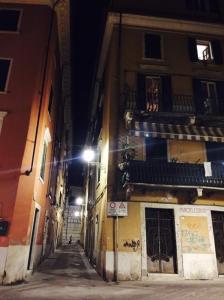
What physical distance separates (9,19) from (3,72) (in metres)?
3.62

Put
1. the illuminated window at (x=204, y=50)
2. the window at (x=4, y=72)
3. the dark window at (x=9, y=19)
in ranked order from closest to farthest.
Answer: the window at (x=4, y=72) < the dark window at (x=9, y=19) < the illuminated window at (x=204, y=50)

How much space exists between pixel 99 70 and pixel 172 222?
1267cm

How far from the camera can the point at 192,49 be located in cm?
1644

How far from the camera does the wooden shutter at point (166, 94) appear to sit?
48.1 feet

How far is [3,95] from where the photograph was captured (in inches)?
484

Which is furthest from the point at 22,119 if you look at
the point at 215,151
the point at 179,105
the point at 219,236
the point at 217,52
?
the point at 217,52

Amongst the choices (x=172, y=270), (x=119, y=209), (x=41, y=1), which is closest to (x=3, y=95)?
(x=41, y=1)

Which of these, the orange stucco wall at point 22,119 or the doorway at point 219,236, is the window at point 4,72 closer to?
the orange stucco wall at point 22,119

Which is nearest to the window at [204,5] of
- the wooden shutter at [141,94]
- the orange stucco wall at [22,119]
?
the wooden shutter at [141,94]

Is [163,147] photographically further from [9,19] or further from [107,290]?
[9,19]

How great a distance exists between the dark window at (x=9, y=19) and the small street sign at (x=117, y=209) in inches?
409

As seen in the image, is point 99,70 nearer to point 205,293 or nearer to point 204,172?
point 204,172

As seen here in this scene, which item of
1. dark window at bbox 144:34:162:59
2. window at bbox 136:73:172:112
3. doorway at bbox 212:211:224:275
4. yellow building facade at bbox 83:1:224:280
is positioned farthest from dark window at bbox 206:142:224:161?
dark window at bbox 144:34:162:59

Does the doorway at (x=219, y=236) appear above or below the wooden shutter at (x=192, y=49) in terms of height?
below
